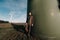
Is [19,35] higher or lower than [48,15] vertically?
lower

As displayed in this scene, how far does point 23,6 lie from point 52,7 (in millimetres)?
620

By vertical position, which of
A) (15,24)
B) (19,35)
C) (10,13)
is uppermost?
(10,13)

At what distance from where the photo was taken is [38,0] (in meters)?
3.63

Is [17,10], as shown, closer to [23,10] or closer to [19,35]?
[23,10]

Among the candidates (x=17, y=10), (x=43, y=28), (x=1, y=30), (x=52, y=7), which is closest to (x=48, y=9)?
(x=52, y=7)

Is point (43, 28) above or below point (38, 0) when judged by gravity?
below

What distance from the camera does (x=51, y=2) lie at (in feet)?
11.7

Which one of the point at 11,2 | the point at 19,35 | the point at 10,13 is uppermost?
the point at 11,2

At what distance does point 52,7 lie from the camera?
11.6ft

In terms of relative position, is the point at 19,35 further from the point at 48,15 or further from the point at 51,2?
the point at 51,2

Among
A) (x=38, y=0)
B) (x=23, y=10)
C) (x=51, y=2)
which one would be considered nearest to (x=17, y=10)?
(x=23, y=10)

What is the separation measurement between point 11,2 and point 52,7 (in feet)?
2.88

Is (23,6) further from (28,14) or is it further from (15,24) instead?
(15,24)

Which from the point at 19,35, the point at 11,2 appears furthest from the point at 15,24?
the point at 11,2
